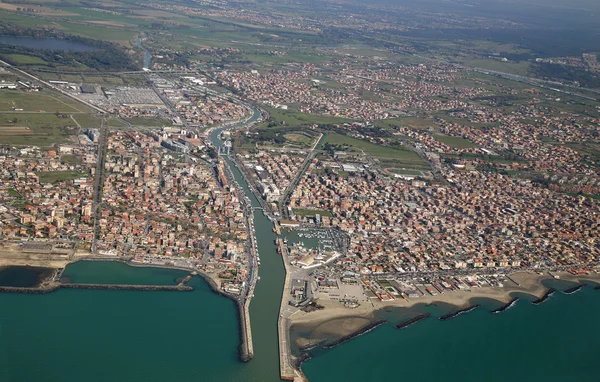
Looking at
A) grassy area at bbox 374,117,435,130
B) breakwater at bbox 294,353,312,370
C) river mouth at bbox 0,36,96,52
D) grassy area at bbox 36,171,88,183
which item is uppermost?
river mouth at bbox 0,36,96,52

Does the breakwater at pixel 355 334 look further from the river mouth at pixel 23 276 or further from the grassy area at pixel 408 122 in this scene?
the grassy area at pixel 408 122

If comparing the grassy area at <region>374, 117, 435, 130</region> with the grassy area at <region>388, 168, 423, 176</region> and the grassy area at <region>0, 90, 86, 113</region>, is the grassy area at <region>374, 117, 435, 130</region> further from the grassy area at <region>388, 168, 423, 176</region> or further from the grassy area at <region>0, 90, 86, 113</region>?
the grassy area at <region>0, 90, 86, 113</region>

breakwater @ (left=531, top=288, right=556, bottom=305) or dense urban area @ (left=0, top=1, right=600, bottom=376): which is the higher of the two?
dense urban area @ (left=0, top=1, right=600, bottom=376)

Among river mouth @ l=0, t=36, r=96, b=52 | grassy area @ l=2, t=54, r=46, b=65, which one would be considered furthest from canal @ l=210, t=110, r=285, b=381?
river mouth @ l=0, t=36, r=96, b=52

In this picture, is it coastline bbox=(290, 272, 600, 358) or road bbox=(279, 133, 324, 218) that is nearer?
coastline bbox=(290, 272, 600, 358)

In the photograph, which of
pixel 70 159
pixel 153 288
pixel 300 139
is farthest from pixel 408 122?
pixel 153 288

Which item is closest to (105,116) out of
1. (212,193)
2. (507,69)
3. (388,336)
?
(212,193)
